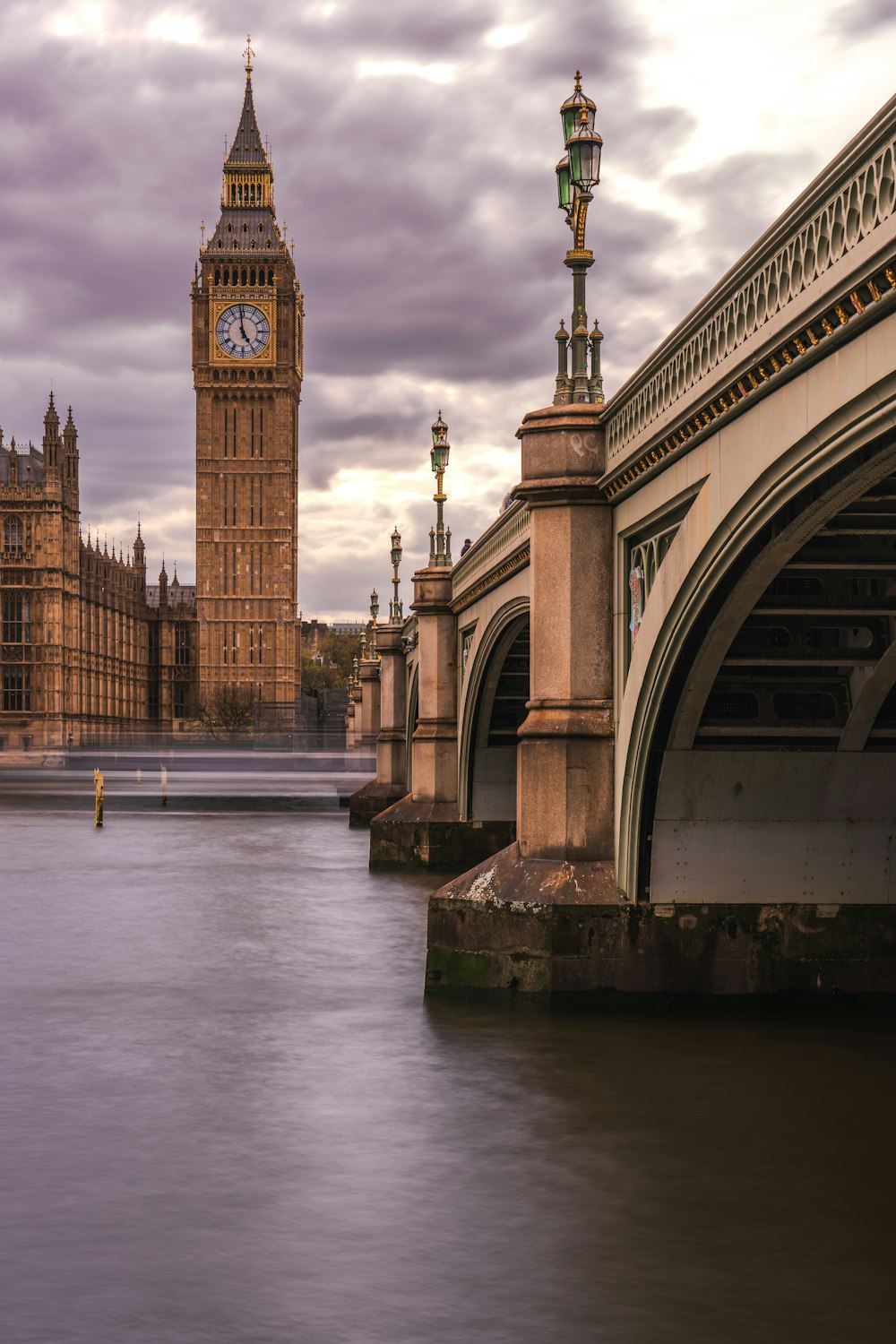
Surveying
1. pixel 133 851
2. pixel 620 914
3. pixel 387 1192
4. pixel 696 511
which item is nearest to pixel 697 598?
pixel 696 511

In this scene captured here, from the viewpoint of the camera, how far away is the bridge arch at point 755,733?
13148 millimetres

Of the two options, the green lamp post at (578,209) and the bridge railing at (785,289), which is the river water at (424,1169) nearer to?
the bridge railing at (785,289)

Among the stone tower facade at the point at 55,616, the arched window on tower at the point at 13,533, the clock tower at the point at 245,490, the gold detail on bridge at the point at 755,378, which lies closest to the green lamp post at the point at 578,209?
the gold detail on bridge at the point at 755,378

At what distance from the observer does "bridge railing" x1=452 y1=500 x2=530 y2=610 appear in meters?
21.5

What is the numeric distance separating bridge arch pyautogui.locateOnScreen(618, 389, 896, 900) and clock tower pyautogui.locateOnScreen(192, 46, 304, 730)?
134992 mm

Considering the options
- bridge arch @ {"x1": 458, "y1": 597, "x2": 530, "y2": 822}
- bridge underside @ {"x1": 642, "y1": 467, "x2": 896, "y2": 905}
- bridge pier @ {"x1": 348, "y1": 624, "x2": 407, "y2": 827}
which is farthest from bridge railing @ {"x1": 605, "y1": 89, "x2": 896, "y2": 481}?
bridge pier @ {"x1": 348, "y1": 624, "x2": 407, "y2": 827}

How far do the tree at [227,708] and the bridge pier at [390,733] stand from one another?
3697 inches

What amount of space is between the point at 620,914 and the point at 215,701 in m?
135

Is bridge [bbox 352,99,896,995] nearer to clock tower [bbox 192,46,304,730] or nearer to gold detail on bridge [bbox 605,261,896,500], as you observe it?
gold detail on bridge [bbox 605,261,896,500]

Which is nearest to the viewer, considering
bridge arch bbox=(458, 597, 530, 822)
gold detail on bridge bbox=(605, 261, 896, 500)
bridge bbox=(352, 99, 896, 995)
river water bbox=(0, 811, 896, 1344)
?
river water bbox=(0, 811, 896, 1344)

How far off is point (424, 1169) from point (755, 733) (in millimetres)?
5291

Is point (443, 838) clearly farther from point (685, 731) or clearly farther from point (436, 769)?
point (685, 731)

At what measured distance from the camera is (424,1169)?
10477 mm

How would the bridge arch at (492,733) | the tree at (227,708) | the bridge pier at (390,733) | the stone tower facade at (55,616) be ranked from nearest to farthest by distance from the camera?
1. the bridge arch at (492,733)
2. the bridge pier at (390,733)
3. the stone tower facade at (55,616)
4. the tree at (227,708)
